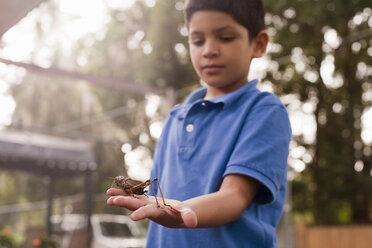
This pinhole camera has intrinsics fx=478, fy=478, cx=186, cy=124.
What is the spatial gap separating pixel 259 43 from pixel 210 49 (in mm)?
214

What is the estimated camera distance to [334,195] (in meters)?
12.8

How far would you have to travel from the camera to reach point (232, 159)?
1146 mm

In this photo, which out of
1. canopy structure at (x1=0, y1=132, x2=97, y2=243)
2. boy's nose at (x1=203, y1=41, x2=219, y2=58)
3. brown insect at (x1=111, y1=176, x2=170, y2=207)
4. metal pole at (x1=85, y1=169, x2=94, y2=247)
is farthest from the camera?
canopy structure at (x1=0, y1=132, x2=97, y2=243)

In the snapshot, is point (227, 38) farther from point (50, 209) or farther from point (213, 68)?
point (50, 209)

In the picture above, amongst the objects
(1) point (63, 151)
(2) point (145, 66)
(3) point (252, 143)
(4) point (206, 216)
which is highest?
(2) point (145, 66)

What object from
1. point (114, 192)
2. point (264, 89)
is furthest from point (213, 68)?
point (264, 89)

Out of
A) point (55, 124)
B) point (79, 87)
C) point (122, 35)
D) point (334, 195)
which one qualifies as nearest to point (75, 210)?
point (55, 124)

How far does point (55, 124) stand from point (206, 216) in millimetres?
13357

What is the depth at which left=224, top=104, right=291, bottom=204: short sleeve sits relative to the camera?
112cm

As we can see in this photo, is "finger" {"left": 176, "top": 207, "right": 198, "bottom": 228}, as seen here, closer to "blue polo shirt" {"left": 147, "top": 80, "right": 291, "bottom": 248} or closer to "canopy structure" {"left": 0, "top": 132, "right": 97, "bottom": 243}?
"blue polo shirt" {"left": 147, "top": 80, "right": 291, "bottom": 248}

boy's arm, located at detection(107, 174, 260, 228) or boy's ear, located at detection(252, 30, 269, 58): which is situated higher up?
boy's ear, located at detection(252, 30, 269, 58)

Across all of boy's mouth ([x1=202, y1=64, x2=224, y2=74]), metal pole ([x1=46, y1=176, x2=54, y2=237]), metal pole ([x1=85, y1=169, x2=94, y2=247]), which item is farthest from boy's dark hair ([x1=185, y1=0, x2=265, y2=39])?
metal pole ([x1=46, y1=176, x2=54, y2=237])

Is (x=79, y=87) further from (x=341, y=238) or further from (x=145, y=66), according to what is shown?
(x=341, y=238)

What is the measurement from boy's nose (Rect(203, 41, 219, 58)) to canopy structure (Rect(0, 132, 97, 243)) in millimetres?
6974
